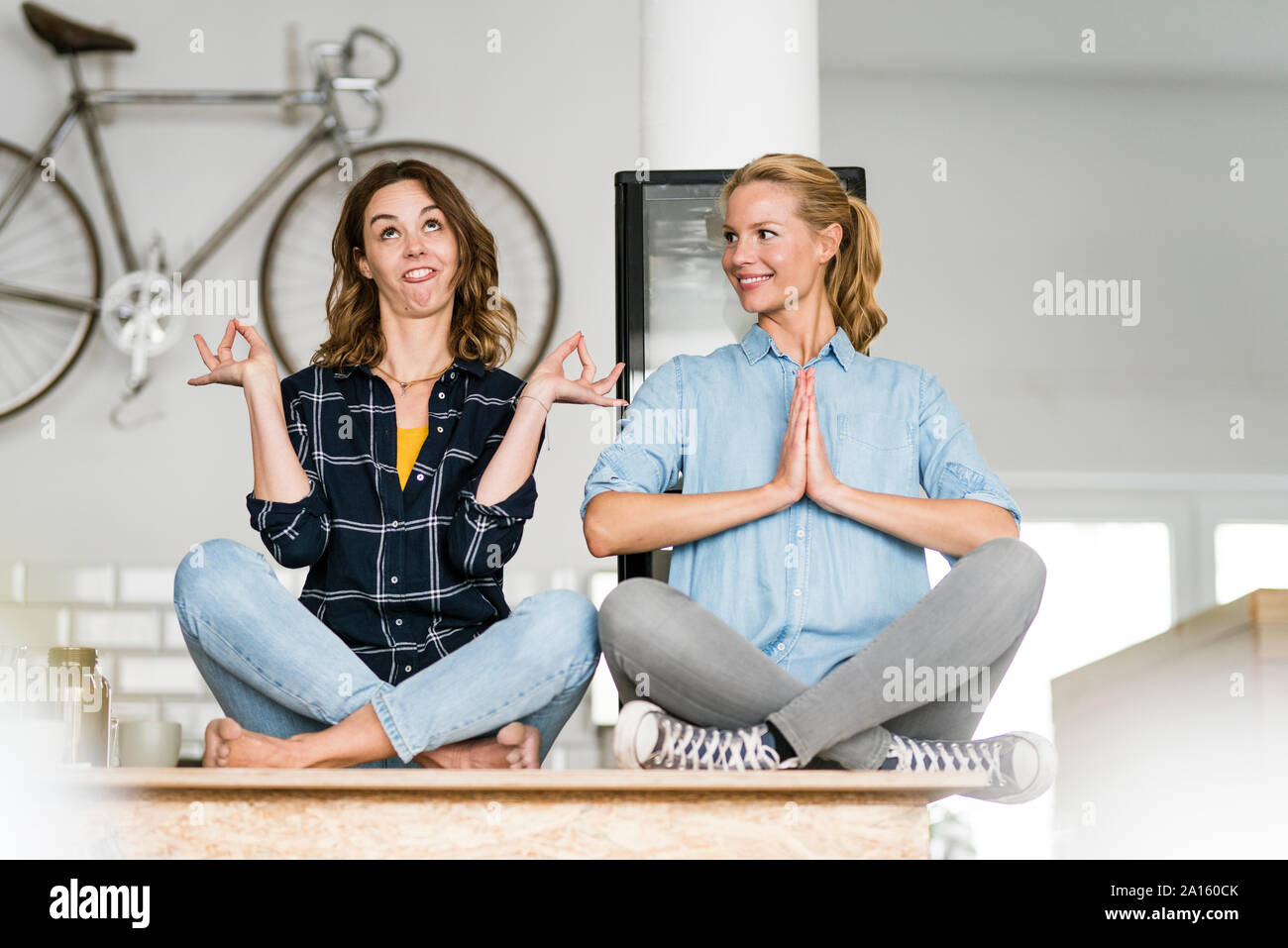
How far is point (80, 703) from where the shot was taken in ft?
4.80

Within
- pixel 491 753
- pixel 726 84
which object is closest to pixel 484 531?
pixel 491 753

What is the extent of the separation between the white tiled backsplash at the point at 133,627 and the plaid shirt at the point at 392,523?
1.46 meters

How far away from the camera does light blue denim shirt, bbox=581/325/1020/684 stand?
1492 millimetres

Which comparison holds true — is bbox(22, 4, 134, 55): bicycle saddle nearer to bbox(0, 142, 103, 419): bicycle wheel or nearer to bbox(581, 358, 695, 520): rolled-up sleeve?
bbox(0, 142, 103, 419): bicycle wheel

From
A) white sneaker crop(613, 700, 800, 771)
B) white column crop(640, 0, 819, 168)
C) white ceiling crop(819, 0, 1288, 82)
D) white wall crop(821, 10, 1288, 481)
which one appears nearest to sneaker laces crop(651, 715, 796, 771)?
white sneaker crop(613, 700, 800, 771)

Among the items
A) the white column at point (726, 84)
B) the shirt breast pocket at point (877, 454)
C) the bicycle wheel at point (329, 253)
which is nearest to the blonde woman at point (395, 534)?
the shirt breast pocket at point (877, 454)

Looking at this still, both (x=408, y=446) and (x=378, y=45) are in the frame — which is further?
→ (x=378, y=45)

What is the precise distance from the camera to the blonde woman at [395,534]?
54.1 inches

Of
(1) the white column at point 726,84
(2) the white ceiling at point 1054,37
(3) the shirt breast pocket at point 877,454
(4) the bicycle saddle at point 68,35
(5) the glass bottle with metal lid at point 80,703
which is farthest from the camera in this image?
(2) the white ceiling at point 1054,37

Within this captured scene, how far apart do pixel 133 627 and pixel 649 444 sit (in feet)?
6.16

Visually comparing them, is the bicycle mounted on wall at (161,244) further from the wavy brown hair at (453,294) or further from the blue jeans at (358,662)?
the blue jeans at (358,662)

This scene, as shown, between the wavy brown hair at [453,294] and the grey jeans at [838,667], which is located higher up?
the wavy brown hair at [453,294]

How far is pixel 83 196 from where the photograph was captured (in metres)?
3.14

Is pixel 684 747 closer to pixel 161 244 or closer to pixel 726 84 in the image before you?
pixel 726 84
